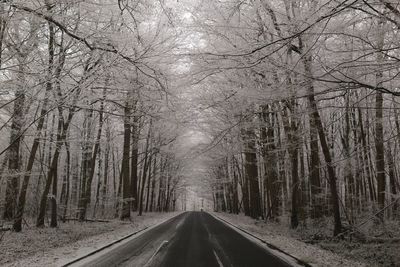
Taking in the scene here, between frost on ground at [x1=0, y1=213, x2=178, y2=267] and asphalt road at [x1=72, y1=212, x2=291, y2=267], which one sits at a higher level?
frost on ground at [x1=0, y1=213, x2=178, y2=267]

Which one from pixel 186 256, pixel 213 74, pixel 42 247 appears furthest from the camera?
pixel 213 74

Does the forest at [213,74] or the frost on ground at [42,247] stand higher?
the forest at [213,74]

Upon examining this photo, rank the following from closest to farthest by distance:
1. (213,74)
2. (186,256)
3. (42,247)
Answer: (186,256) < (42,247) < (213,74)

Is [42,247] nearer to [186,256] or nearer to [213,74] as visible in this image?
[186,256]

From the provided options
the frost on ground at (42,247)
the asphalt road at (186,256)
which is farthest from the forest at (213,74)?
the asphalt road at (186,256)

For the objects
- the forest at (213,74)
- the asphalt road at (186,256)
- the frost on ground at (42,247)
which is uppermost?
the forest at (213,74)

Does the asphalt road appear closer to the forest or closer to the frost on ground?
the frost on ground

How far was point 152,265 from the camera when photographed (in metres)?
8.70

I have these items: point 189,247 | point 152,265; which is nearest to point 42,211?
point 189,247

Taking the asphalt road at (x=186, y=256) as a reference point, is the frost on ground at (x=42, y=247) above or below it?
above

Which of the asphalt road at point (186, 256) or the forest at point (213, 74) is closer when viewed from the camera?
the forest at point (213, 74)

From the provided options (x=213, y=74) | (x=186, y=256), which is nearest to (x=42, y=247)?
(x=186, y=256)

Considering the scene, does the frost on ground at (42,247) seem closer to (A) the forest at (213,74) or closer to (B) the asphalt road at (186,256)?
(B) the asphalt road at (186,256)

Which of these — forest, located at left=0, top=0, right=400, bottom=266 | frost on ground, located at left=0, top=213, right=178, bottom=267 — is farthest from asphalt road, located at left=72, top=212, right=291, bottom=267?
forest, located at left=0, top=0, right=400, bottom=266
